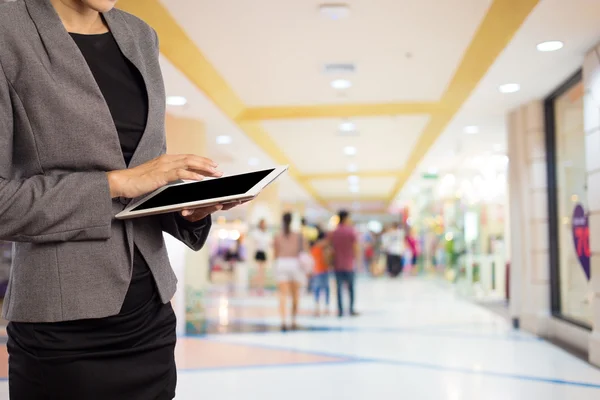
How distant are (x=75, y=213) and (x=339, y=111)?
28.5ft

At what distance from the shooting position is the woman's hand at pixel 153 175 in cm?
95

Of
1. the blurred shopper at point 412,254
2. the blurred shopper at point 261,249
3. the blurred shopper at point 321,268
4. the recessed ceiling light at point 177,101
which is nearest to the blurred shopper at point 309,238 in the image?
the blurred shopper at point 321,268

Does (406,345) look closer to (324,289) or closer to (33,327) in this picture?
(324,289)

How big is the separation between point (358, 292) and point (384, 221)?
55.0 feet

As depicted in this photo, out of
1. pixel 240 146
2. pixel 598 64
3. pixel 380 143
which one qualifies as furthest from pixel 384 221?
pixel 598 64

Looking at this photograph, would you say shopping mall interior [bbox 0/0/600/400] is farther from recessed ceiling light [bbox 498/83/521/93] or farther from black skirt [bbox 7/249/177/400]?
black skirt [bbox 7/249/177/400]

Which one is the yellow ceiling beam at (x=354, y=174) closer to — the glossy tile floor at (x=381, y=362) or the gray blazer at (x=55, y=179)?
the glossy tile floor at (x=381, y=362)

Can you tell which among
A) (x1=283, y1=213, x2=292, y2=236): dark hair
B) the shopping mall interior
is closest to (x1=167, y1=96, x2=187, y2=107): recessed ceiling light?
the shopping mall interior

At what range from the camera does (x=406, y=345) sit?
21.5 feet

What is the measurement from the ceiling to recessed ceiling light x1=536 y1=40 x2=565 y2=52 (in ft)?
0.23

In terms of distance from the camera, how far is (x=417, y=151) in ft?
42.7

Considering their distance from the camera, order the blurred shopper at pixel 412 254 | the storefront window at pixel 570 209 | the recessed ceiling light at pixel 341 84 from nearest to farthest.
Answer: the storefront window at pixel 570 209 → the recessed ceiling light at pixel 341 84 → the blurred shopper at pixel 412 254

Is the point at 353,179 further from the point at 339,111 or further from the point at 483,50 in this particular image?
the point at 483,50

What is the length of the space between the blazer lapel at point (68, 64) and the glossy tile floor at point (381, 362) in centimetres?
356
